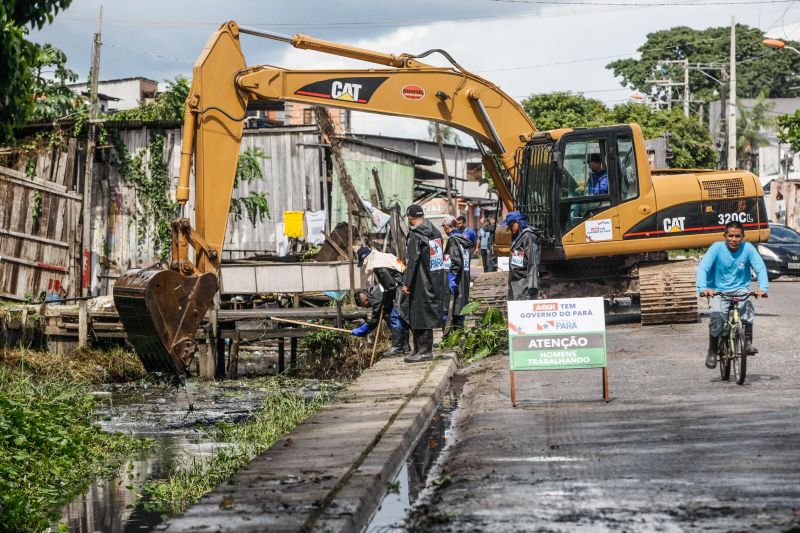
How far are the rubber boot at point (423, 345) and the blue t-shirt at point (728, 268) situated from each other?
3797 mm

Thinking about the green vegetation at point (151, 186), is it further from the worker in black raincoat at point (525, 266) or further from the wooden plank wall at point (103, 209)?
the worker in black raincoat at point (525, 266)

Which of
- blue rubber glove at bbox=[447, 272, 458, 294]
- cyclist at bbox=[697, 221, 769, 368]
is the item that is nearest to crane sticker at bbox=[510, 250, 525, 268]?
blue rubber glove at bbox=[447, 272, 458, 294]

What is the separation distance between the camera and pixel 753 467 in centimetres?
793

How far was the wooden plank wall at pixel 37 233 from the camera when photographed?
2500cm

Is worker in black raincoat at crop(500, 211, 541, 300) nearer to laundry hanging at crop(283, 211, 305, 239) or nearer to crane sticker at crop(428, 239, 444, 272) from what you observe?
crane sticker at crop(428, 239, 444, 272)

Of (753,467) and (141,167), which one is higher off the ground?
(141,167)

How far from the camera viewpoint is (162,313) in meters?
13.3

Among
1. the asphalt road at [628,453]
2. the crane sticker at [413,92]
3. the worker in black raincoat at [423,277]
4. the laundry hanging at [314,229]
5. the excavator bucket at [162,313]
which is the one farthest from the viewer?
the laundry hanging at [314,229]

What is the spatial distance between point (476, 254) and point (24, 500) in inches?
1537

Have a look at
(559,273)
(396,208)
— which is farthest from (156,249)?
(559,273)

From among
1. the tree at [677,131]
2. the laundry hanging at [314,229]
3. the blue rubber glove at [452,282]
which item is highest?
the tree at [677,131]

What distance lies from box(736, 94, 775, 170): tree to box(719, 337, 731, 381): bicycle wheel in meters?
63.0

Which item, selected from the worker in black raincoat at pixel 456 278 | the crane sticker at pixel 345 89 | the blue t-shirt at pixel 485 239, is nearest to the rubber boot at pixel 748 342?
the worker in black raincoat at pixel 456 278

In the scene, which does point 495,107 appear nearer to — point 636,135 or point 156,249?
point 636,135
